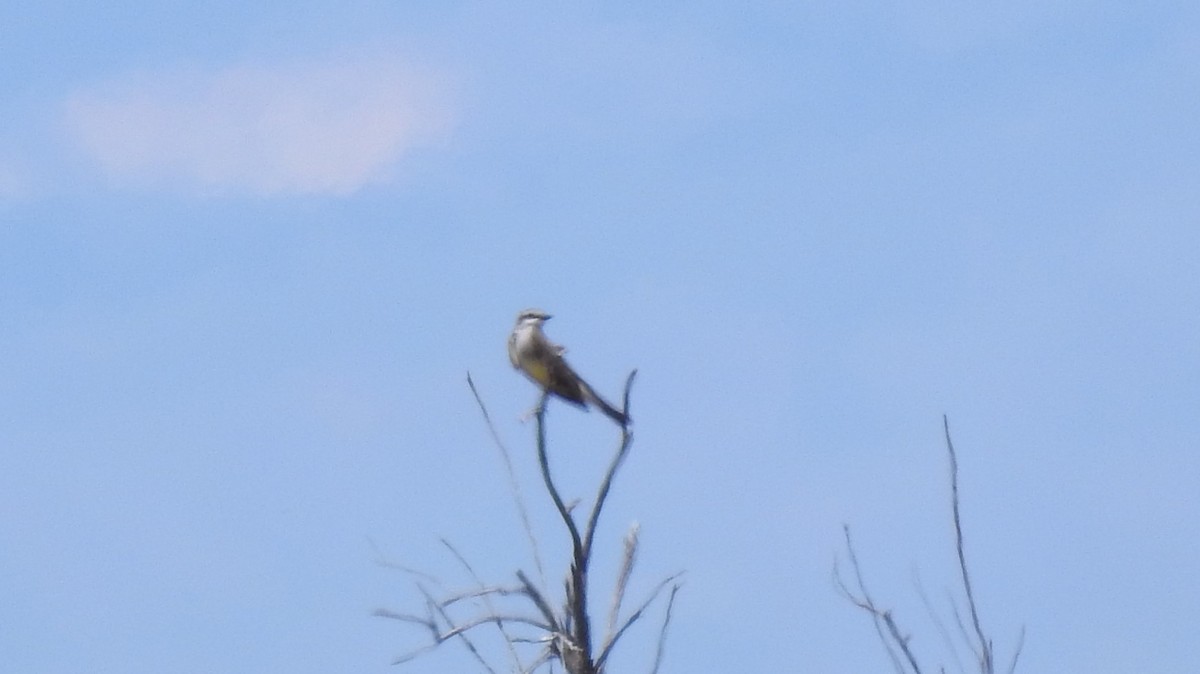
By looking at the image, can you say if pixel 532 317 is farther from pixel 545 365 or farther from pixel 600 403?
pixel 600 403

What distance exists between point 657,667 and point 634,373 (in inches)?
41.6

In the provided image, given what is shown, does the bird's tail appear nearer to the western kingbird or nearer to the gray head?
the western kingbird

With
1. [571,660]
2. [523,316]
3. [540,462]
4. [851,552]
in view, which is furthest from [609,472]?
[523,316]

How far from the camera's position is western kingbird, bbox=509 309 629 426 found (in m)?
8.59

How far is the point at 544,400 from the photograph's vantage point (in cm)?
774

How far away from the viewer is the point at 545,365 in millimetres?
8891

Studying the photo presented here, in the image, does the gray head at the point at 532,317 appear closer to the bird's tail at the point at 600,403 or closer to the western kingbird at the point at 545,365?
the western kingbird at the point at 545,365

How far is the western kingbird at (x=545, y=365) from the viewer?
8.59 meters

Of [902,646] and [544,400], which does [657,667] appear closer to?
[902,646]

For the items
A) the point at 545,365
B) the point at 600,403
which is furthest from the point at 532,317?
the point at 600,403

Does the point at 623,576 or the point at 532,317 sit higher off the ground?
the point at 532,317

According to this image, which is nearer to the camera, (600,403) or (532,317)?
(600,403)

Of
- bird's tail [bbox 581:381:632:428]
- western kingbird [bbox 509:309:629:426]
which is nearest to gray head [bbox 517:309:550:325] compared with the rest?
western kingbird [bbox 509:309:629:426]

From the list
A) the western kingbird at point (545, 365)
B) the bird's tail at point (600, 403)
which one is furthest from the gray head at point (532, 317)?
the bird's tail at point (600, 403)
